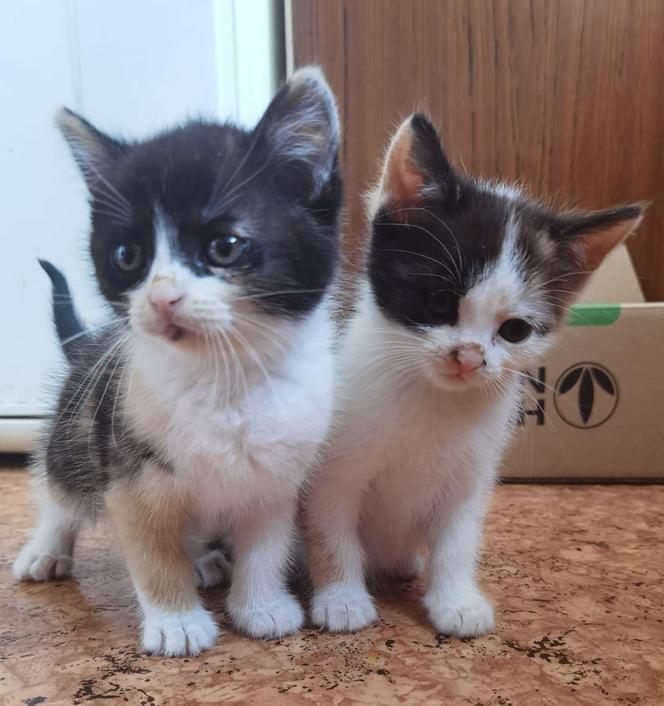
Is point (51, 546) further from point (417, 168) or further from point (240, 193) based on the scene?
point (417, 168)

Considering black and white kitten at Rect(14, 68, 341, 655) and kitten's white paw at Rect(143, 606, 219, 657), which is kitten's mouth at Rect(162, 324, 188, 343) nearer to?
black and white kitten at Rect(14, 68, 341, 655)

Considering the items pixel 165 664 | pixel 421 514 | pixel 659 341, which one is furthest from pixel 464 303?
pixel 659 341

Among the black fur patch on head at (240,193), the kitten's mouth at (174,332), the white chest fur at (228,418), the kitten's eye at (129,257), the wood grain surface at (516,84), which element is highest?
the wood grain surface at (516,84)

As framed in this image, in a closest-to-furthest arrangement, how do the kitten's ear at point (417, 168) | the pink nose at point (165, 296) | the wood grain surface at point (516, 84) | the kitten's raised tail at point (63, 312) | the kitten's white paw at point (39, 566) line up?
the pink nose at point (165, 296)
the kitten's ear at point (417, 168)
the kitten's white paw at point (39, 566)
the kitten's raised tail at point (63, 312)
the wood grain surface at point (516, 84)

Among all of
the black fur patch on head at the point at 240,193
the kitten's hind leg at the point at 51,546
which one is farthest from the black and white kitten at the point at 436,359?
the kitten's hind leg at the point at 51,546

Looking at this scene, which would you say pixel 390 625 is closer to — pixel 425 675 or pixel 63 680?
pixel 425 675

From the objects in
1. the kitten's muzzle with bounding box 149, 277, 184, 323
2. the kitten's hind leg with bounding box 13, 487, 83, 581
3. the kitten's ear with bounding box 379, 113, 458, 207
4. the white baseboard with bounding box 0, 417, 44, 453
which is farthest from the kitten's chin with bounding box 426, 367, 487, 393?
the white baseboard with bounding box 0, 417, 44, 453

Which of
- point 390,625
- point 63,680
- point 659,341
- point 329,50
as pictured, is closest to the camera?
point 63,680

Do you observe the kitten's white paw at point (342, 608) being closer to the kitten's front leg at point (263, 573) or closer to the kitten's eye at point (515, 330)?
the kitten's front leg at point (263, 573)
